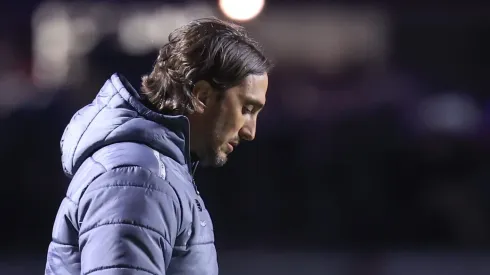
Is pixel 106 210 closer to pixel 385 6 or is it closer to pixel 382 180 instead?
pixel 382 180

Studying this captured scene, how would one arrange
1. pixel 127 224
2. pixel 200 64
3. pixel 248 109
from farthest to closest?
pixel 248 109 → pixel 200 64 → pixel 127 224

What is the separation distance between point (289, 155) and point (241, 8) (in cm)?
141

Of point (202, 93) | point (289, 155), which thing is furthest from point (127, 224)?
point (289, 155)

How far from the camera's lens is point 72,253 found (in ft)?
5.28

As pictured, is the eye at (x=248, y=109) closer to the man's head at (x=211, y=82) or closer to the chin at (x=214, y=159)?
the man's head at (x=211, y=82)

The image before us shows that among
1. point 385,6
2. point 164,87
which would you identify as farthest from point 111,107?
point 385,6

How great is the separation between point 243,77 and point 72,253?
51 cm

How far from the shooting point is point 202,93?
69.4 inches

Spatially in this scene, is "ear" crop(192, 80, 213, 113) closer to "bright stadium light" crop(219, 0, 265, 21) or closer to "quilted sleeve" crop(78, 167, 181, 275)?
"quilted sleeve" crop(78, 167, 181, 275)

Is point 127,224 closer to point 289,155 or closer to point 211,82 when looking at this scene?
point 211,82

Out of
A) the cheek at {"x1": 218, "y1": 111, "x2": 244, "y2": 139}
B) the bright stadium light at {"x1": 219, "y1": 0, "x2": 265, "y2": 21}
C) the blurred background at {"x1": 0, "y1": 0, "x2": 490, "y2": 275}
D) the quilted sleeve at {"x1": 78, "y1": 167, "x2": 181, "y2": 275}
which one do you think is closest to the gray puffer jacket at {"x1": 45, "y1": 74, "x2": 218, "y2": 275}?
the quilted sleeve at {"x1": 78, "y1": 167, "x2": 181, "y2": 275}

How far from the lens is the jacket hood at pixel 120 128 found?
5.31 ft

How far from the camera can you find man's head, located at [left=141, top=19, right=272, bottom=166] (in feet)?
5.74

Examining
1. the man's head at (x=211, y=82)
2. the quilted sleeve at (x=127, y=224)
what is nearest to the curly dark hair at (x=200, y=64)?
the man's head at (x=211, y=82)
